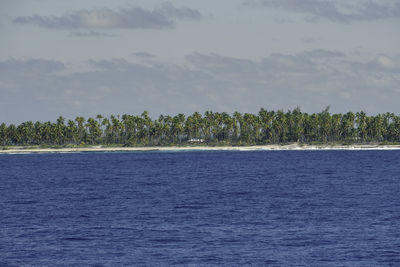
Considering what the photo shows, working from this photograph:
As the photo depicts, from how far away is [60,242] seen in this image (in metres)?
48.6

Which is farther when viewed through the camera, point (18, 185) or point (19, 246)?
point (18, 185)

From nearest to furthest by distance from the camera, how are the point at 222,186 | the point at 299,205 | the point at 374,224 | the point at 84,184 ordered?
the point at 374,224
the point at 299,205
the point at 222,186
the point at 84,184

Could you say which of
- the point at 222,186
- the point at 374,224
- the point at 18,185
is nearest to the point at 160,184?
the point at 222,186

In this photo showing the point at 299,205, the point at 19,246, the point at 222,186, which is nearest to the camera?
the point at 19,246

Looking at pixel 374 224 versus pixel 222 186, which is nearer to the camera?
pixel 374 224

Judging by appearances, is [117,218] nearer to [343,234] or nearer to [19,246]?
[19,246]

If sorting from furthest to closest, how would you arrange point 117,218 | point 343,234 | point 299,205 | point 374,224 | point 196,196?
point 196,196 → point 299,205 → point 117,218 → point 374,224 → point 343,234

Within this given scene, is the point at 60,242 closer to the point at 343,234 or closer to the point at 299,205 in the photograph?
the point at 343,234

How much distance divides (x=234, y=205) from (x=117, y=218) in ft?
55.9

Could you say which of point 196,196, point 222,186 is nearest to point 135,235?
point 196,196

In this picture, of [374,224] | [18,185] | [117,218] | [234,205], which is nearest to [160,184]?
[18,185]

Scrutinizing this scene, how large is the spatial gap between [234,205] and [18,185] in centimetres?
5115

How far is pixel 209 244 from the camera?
1874 inches

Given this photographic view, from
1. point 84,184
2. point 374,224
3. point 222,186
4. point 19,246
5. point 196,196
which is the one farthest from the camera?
point 84,184
